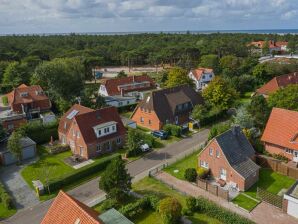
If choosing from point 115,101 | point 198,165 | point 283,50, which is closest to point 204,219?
point 198,165

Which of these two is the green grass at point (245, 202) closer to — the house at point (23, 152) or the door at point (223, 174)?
the door at point (223, 174)

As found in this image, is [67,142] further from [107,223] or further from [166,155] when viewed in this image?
[107,223]

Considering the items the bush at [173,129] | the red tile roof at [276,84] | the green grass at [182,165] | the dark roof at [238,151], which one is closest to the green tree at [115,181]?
the green grass at [182,165]

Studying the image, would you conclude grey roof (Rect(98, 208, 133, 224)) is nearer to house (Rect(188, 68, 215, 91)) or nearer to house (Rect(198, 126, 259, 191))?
house (Rect(198, 126, 259, 191))

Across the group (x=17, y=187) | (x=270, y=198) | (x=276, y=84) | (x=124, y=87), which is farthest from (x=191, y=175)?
(x=124, y=87)

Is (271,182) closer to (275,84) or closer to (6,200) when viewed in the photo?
(6,200)

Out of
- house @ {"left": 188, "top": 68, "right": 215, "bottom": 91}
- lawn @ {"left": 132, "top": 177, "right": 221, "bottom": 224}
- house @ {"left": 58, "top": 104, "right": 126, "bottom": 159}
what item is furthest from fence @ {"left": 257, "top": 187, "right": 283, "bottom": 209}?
house @ {"left": 188, "top": 68, "right": 215, "bottom": 91}

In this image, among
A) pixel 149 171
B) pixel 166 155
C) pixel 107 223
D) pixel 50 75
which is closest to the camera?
pixel 107 223
